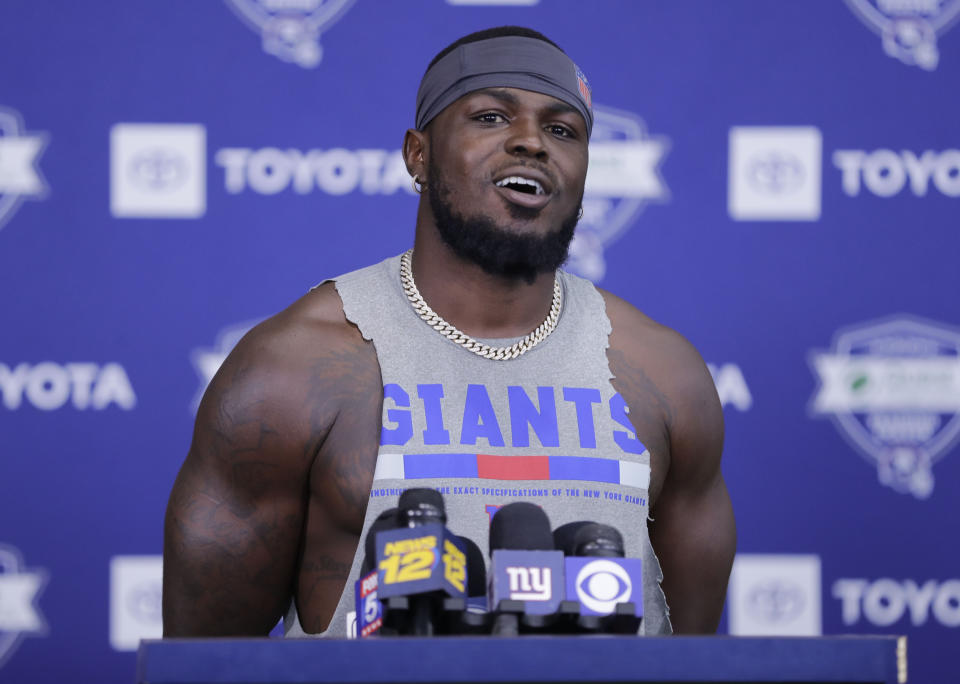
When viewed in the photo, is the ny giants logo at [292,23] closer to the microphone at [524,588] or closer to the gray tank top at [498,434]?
the gray tank top at [498,434]

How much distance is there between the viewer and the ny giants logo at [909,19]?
8.59ft

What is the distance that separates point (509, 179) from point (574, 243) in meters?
0.89

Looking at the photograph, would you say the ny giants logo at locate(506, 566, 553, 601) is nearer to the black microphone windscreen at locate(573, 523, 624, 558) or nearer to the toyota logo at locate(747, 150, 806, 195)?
the black microphone windscreen at locate(573, 523, 624, 558)

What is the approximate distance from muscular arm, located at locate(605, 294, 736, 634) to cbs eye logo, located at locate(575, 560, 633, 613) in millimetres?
826

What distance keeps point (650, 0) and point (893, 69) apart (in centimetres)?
58

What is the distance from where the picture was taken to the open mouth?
1731mm

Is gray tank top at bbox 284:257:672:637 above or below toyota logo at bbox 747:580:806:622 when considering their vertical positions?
above

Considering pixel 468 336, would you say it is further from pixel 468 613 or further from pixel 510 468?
pixel 468 613

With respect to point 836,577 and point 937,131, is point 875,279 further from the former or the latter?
point 836,577

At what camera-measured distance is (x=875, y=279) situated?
2.62 metres

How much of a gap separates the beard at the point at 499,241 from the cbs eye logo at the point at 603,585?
2.69 feet

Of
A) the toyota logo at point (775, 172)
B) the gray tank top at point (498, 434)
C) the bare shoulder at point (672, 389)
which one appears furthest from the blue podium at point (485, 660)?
the toyota logo at point (775, 172)

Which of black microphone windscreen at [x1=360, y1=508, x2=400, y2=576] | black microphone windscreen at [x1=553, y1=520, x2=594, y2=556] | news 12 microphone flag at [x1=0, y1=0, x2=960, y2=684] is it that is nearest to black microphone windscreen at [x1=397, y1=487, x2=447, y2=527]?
black microphone windscreen at [x1=360, y1=508, x2=400, y2=576]

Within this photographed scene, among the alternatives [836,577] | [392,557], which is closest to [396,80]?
[836,577]
